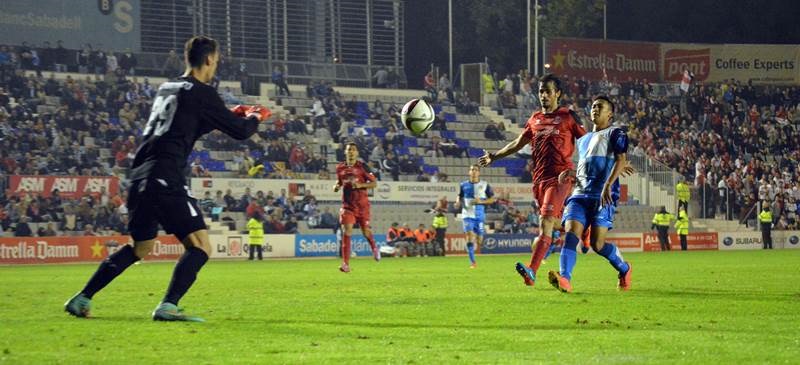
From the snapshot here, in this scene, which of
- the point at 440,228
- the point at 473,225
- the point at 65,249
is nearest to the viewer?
the point at 473,225

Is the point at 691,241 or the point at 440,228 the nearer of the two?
the point at 440,228

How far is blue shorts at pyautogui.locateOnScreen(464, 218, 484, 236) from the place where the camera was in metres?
29.5

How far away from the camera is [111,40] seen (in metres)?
48.7

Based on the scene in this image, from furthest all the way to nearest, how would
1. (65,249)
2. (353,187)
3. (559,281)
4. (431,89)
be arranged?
(431,89), (65,249), (353,187), (559,281)

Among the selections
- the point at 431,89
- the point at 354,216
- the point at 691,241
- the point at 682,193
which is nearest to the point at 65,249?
the point at 354,216

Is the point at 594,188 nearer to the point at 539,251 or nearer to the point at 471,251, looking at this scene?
the point at 539,251

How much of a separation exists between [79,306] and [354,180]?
43.4 ft

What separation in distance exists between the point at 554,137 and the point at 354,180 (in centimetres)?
818

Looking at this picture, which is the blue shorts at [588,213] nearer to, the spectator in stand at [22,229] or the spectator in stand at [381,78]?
the spectator in stand at [22,229]

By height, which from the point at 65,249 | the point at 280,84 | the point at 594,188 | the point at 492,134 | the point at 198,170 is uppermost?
the point at 280,84

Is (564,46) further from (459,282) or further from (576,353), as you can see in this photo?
(576,353)

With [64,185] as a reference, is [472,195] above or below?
below

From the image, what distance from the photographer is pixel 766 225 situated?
152 ft

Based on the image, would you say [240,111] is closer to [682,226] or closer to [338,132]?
[682,226]
